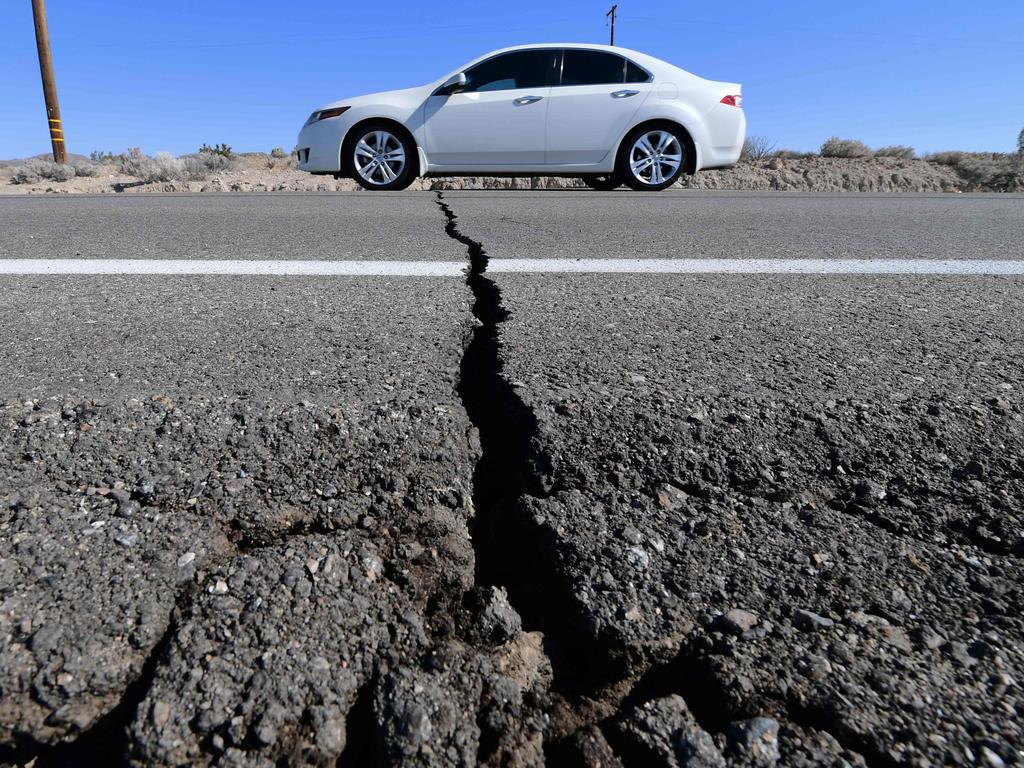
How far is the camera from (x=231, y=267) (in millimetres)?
3148

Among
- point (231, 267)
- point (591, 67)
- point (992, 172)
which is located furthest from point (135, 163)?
point (992, 172)

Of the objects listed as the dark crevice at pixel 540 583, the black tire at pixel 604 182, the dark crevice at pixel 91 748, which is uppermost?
the black tire at pixel 604 182

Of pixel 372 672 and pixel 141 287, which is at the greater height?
pixel 141 287

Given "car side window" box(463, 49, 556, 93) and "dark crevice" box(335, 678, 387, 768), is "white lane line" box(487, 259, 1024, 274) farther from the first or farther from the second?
"car side window" box(463, 49, 556, 93)

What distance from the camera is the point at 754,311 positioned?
241cm

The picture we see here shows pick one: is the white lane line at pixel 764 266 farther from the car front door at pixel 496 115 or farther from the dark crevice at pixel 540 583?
the car front door at pixel 496 115

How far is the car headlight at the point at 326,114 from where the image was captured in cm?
741

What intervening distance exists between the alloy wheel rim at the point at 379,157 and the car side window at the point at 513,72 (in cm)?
96

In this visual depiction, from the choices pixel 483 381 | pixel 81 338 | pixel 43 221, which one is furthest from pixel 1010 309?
pixel 43 221

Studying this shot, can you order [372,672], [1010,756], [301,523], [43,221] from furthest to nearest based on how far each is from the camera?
[43,221] < [301,523] < [372,672] < [1010,756]

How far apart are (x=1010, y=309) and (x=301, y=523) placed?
246cm

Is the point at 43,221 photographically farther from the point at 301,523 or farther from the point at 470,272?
the point at 301,523

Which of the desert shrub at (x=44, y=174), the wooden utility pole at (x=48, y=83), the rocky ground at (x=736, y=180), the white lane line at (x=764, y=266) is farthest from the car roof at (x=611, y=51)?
the wooden utility pole at (x=48, y=83)

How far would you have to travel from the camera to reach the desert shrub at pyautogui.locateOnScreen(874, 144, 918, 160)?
55.9 feet
